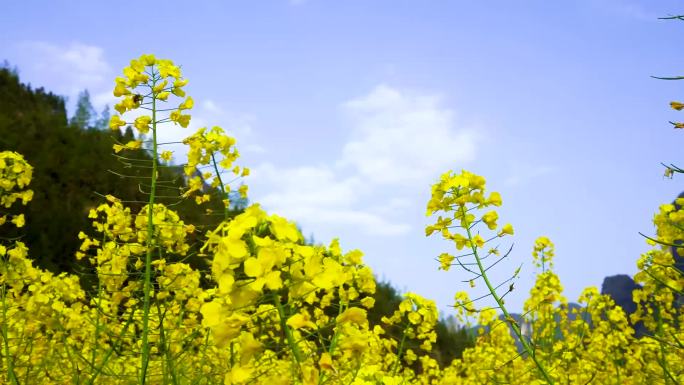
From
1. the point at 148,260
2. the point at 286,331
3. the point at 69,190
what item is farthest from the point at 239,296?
the point at 69,190

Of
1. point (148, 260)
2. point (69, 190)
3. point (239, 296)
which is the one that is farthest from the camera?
point (69, 190)

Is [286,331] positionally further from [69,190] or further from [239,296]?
[69,190]

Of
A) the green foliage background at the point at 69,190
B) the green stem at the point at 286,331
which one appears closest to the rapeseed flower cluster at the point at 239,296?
the green stem at the point at 286,331

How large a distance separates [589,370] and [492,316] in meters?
1.27

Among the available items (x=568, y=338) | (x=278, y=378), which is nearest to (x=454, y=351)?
(x=568, y=338)

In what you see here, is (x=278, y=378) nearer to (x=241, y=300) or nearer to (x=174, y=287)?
(x=241, y=300)

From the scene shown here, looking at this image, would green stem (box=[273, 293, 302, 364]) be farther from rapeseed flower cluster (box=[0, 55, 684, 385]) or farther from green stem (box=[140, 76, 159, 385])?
green stem (box=[140, 76, 159, 385])

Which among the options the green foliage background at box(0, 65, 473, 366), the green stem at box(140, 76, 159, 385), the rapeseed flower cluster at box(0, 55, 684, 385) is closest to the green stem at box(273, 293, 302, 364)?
the rapeseed flower cluster at box(0, 55, 684, 385)

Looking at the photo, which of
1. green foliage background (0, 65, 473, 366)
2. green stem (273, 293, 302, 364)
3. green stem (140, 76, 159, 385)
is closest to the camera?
green stem (273, 293, 302, 364)

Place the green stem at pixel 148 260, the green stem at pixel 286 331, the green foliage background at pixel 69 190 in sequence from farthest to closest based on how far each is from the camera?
the green foliage background at pixel 69 190
the green stem at pixel 148 260
the green stem at pixel 286 331

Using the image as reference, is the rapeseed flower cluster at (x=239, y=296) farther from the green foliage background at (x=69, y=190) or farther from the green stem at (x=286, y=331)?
the green foliage background at (x=69, y=190)

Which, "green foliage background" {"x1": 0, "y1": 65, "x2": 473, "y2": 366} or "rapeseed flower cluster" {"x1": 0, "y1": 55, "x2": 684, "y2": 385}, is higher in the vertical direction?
"green foliage background" {"x1": 0, "y1": 65, "x2": 473, "y2": 366}

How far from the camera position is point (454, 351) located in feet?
55.6

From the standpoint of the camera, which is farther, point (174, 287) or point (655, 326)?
point (655, 326)
